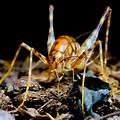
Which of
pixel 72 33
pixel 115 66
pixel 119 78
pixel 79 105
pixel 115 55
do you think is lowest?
pixel 79 105

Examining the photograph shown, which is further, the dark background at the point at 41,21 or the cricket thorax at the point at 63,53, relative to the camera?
the dark background at the point at 41,21

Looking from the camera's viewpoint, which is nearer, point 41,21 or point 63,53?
point 63,53

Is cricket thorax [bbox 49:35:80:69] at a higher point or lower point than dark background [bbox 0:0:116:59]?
lower

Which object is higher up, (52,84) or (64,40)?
(64,40)

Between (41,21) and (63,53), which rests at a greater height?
(41,21)

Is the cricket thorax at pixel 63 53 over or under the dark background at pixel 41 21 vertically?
under

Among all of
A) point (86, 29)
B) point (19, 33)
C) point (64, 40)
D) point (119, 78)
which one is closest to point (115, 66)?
point (119, 78)

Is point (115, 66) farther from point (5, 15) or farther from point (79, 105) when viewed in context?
point (5, 15)

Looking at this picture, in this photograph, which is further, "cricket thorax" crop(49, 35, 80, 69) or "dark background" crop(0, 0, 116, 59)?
"dark background" crop(0, 0, 116, 59)
